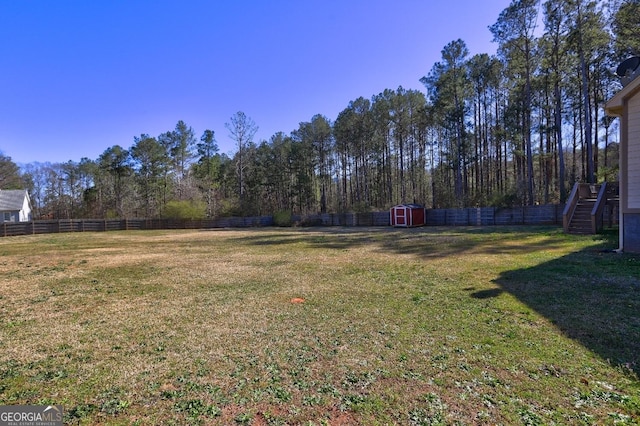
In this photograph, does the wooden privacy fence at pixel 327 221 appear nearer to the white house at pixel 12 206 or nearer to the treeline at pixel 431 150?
the treeline at pixel 431 150

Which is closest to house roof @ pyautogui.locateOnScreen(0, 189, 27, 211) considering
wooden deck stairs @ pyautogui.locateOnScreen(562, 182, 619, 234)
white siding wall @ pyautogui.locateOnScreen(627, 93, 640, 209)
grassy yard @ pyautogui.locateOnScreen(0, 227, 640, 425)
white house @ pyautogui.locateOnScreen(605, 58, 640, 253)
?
grassy yard @ pyautogui.locateOnScreen(0, 227, 640, 425)

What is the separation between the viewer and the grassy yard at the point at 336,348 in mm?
2299

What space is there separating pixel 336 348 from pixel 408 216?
74.0 ft

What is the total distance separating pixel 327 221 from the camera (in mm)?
31969

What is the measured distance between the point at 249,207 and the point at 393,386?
34689mm

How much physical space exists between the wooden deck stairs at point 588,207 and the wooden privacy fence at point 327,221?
6.32 metres

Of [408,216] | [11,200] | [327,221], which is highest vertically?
[11,200]

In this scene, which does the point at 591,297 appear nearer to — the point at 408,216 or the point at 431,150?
the point at 408,216

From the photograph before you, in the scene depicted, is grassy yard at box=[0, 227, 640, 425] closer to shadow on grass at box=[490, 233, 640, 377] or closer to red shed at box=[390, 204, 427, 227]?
shadow on grass at box=[490, 233, 640, 377]

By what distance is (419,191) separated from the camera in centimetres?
3603

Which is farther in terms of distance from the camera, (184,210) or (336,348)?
(184,210)

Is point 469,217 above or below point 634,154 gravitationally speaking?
below

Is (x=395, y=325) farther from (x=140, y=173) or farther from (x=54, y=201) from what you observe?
(x=54, y=201)

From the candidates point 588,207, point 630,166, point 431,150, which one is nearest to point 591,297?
point 630,166
